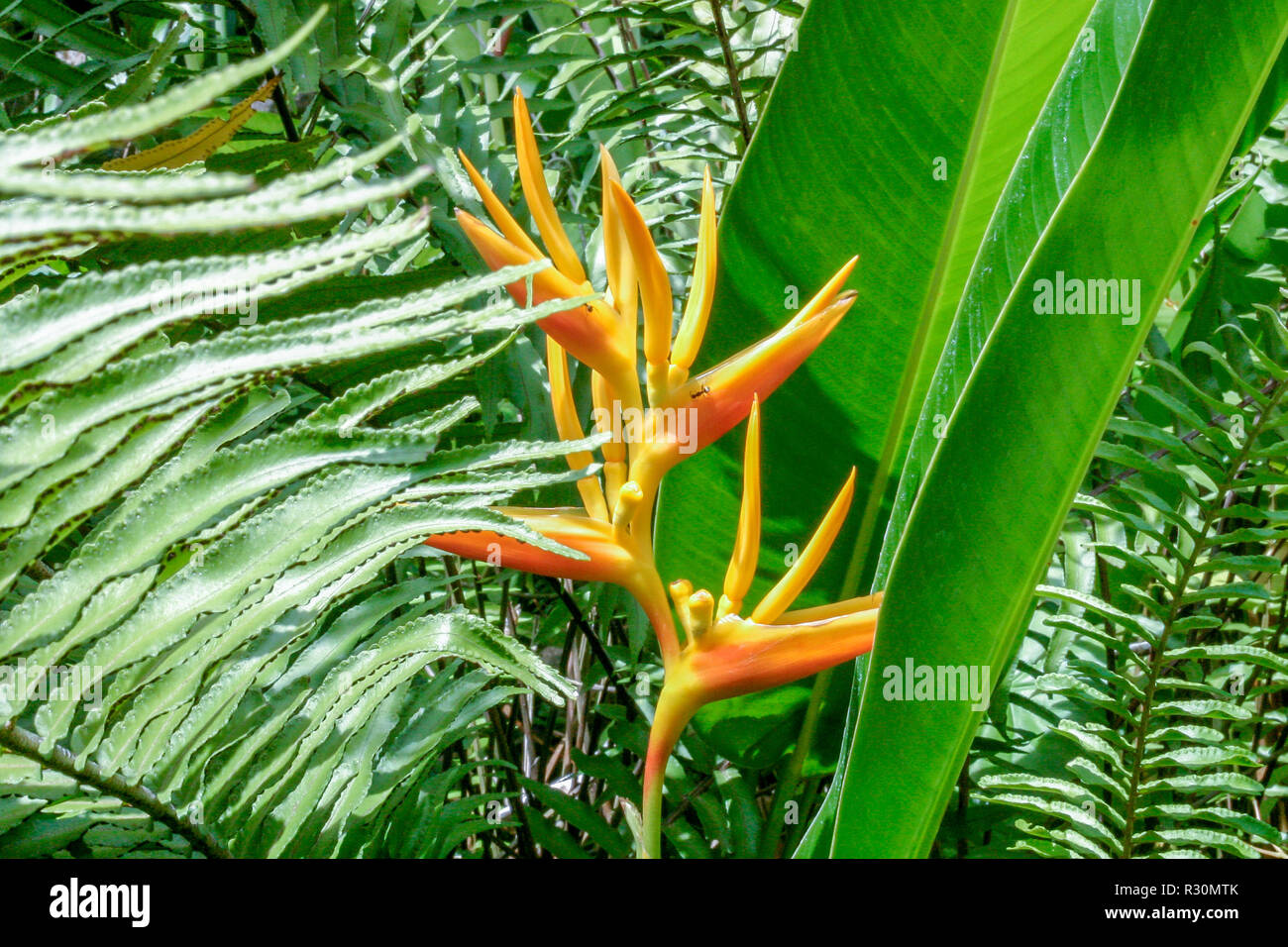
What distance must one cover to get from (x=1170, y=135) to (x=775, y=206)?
24 centimetres

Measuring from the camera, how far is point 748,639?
47 centimetres

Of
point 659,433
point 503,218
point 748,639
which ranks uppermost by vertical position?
point 503,218

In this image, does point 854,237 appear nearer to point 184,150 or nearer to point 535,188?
point 535,188

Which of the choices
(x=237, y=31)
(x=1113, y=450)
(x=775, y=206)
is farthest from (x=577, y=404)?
(x=237, y=31)

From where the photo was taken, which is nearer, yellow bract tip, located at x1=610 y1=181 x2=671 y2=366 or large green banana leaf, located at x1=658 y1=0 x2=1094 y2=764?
yellow bract tip, located at x1=610 y1=181 x2=671 y2=366

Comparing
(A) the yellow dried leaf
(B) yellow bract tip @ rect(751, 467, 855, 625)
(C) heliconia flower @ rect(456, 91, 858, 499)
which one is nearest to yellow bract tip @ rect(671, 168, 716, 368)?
(C) heliconia flower @ rect(456, 91, 858, 499)

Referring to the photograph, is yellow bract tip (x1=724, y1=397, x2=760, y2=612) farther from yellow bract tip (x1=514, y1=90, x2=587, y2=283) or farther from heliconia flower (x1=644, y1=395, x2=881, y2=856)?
yellow bract tip (x1=514, y1=90, x2=587, y2=283)

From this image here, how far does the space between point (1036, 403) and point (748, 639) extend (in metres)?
0.18

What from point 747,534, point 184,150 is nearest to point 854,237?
point 747,534

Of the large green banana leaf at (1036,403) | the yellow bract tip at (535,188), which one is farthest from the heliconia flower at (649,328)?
the large green banana leaf at (1036,403)

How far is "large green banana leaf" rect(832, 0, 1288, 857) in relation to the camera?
378mm

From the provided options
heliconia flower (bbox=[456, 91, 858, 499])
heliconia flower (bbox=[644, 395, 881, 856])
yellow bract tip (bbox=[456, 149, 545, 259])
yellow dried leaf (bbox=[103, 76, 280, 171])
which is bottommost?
heliconia flower (bbox=[644, 395, 881, 856])

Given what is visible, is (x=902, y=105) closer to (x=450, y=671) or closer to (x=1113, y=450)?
(x=1113, y=450)
